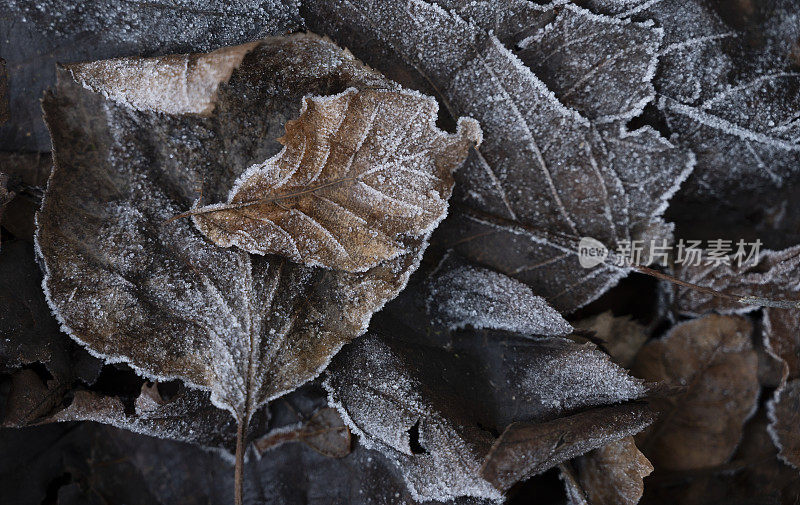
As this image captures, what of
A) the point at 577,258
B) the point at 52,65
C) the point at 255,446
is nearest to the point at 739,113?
the point at 577,258

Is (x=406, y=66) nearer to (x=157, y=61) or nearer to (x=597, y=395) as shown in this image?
(x=157, y=61)

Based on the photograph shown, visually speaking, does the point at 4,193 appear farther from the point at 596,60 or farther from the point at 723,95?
the point at 723,95

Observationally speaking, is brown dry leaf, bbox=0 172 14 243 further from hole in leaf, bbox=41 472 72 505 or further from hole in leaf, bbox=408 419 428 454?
hole in leaf, bbox=408 419 428 454

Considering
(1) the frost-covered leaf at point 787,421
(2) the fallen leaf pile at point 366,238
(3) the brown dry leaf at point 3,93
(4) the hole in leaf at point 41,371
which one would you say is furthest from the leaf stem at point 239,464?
(1) the frost-covered leaf at point 787,421

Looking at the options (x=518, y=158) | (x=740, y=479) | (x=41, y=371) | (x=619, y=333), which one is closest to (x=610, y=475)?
(x=619, y=333)

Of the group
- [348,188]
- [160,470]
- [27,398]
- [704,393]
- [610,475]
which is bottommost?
[160,470]

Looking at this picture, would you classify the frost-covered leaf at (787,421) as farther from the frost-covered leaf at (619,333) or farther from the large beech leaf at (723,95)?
the large beech leaf at (723,95)
